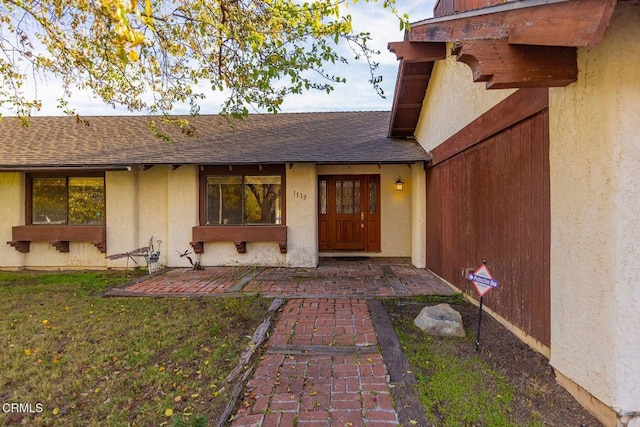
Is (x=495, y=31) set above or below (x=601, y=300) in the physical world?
above

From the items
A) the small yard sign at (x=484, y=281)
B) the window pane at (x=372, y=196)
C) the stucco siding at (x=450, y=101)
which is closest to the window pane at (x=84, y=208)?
the window pane at (x=372, y=196)

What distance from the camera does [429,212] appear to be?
25.2 feet

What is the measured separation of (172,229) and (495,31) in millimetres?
8014

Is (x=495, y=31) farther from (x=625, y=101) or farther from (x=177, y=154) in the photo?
(x=177, y=154)

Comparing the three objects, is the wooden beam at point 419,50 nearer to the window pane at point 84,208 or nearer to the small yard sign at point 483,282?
the small yard sign at point 483,282

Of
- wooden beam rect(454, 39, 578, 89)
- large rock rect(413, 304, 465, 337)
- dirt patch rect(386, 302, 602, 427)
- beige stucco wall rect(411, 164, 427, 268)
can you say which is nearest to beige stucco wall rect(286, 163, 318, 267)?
beige stucco wall rect(411, 164, 427, 268)

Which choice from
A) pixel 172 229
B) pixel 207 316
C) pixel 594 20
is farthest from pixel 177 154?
pixel 594 20

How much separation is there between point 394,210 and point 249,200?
4.05 m

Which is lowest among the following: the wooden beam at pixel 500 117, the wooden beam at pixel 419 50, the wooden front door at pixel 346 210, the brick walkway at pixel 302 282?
the brick walkway at pixel 302 282

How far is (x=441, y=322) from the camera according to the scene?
3973 millimetres

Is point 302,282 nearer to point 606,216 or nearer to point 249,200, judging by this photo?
point 249,200

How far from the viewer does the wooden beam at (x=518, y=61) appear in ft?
8.13

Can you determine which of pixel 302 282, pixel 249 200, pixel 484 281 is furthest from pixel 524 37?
pixel 249 200

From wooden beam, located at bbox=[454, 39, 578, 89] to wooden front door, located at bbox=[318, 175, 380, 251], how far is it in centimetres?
684
